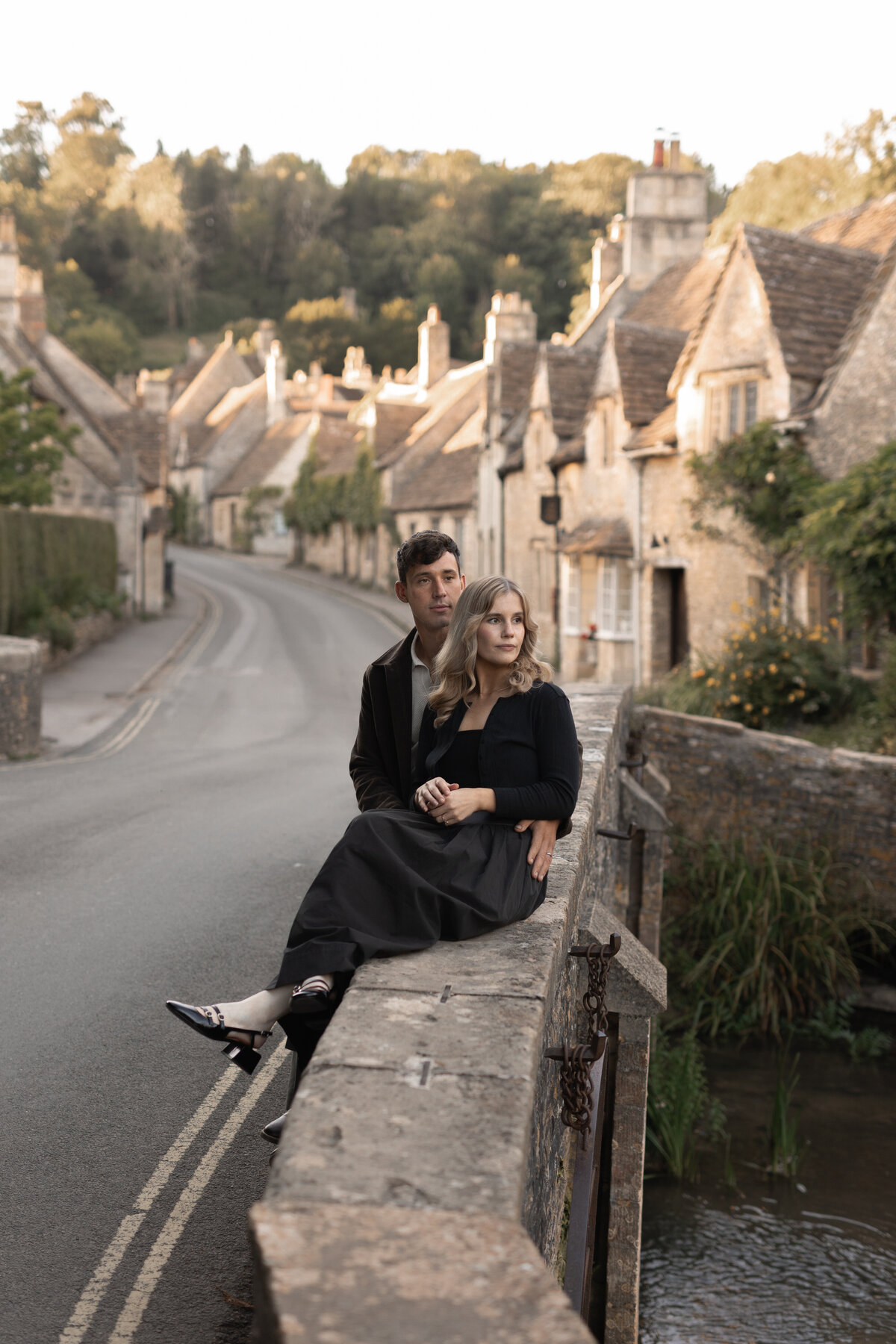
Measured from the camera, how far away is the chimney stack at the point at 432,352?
191 ft

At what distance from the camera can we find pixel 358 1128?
2.92m

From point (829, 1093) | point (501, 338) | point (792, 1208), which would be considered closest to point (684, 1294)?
point (792, 1208)

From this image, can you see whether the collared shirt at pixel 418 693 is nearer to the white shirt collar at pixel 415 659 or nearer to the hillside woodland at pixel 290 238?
the white shirt collar at pixel 415 659

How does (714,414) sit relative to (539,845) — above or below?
above

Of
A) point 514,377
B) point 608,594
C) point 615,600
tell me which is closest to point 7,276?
point 514,377

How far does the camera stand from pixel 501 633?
4594mm

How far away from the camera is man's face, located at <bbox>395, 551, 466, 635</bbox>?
5.20m

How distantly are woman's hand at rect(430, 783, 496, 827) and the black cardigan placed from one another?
0.06 meters

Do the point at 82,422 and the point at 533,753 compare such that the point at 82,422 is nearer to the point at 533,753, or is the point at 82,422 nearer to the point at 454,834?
the point at 533,753

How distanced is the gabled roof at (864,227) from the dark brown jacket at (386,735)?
20.1 meters

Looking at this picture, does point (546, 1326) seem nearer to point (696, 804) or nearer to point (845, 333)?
point (696, 804)

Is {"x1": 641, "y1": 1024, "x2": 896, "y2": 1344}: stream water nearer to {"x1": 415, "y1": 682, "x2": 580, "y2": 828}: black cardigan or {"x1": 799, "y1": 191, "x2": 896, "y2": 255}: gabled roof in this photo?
{"x1": 415, "y1": 682, "x2": 580, "y2": 828}: black cardigan

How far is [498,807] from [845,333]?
59.8ft

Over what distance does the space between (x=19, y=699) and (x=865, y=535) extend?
11.6 meters
